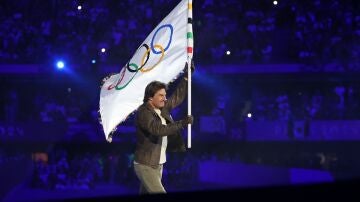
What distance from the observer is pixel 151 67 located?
549 cm

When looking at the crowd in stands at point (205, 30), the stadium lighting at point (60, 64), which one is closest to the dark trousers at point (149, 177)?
the crowd in stands at point (205, 30)

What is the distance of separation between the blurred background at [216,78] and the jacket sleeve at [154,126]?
10139 mm

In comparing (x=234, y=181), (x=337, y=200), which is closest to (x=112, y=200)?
(x=337, y=200)

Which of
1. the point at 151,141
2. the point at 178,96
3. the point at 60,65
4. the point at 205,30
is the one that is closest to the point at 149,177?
the point at 151,141

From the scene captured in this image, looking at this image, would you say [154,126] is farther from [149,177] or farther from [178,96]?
[178,96]

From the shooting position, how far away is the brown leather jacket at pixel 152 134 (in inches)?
181

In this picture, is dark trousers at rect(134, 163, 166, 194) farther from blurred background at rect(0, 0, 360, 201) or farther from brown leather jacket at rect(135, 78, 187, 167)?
blurred background at rect(0, 0, 360, 201)

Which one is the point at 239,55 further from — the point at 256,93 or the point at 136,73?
the point at 136,73

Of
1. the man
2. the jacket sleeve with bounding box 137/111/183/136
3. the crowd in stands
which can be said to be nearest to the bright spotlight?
the crowd in stands

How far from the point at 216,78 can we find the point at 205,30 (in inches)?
65.6

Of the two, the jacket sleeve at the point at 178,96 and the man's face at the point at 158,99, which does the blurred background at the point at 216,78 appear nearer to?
the jacket sleeve at the point at 178,96

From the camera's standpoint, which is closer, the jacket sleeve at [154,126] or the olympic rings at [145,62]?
the jacket sleeve at [154,126]

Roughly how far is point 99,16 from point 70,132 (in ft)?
14.3

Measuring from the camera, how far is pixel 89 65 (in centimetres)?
1709
